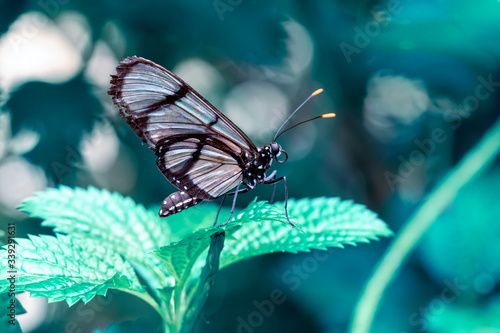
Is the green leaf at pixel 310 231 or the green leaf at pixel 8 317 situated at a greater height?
the green leaf at pixel 310 231

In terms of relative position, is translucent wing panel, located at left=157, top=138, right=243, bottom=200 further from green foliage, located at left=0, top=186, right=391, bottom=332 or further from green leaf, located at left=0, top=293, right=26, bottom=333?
green leaf, located at left=0, top=293, right=26, bottom=333

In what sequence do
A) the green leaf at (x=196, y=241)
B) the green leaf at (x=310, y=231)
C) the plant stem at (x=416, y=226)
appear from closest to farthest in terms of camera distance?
the green leaf at (x=196, y=241) → the green leaf at (x=310, y=231) → the plant stem at (x=416, y=226)

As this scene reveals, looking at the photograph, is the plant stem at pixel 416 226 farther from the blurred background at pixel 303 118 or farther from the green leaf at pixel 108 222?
the green leaf at pixel 108 222

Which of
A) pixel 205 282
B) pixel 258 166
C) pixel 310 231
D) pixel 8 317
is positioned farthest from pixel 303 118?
pixel 8 317

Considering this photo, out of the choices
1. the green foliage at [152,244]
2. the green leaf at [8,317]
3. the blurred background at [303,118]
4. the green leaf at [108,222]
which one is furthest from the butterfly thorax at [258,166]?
the blurred background at [303,118]

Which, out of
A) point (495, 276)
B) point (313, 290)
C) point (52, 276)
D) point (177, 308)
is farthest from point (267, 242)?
point (495, 276)

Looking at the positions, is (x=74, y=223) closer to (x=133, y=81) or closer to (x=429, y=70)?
(x=133, y=81)
